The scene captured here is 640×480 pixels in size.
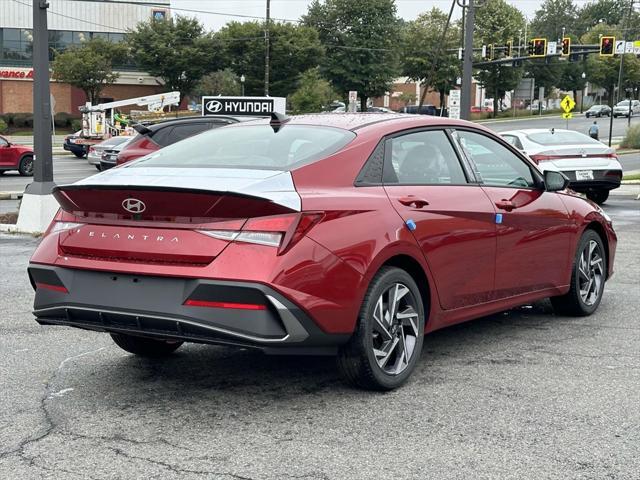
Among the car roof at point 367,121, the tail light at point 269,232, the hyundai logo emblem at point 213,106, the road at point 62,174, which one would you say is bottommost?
the road at point 62,174

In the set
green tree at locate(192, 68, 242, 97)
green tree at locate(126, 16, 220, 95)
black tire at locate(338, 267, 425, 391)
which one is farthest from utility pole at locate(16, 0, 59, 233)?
green tree at locate(126, 16, 220, 95)

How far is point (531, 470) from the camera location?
3844mm

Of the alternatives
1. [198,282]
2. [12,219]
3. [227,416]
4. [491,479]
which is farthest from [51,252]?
[12,219]

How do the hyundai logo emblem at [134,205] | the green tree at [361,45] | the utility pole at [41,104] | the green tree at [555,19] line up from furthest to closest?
the green tree at [555,19], the green tree at [361,45], the utility pole at [41,104], the hyundai logo emblem at [134,205]

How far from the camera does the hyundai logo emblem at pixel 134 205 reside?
450 centimetres

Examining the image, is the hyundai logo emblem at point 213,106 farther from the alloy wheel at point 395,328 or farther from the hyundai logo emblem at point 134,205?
the hyundai logo emblem at point 134,205

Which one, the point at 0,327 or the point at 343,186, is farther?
the point at 0,327

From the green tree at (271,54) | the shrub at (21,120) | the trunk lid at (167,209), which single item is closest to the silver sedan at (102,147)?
the trunk lid at (167,209)

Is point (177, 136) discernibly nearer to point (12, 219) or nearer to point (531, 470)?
point (12, 219)

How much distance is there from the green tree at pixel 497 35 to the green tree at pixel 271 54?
2058 centimetres

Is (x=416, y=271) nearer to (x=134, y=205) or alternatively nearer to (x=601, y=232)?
(x=134, y=205)

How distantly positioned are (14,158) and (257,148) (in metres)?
25.8

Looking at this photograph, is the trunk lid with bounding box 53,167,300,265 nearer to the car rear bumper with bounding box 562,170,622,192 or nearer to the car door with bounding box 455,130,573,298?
the car door with bounding box 455,130,573,298

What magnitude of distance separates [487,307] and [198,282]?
236 cm
